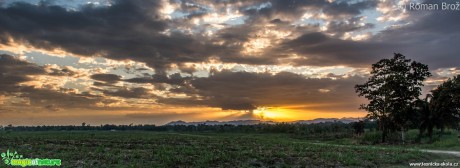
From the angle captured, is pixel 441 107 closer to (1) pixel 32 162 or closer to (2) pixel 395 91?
(2) pixel 395 91

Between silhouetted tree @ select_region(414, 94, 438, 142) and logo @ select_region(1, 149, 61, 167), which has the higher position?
silhouetted tree @ select_region(414, 94, 438, 142)

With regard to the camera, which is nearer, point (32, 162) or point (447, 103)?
point (32, 162)

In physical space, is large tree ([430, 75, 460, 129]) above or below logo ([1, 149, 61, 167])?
above

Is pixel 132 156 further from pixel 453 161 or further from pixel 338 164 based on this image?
pixel 453 161

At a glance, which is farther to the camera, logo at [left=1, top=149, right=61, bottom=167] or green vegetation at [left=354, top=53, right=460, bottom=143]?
green vegetation at [left=354, top=53, right=460, bottom=143]

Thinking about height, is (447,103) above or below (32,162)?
above

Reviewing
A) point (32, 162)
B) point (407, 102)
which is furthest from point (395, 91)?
point (32, 162)

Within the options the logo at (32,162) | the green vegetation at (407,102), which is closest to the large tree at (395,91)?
the green vegetation at (407,102)

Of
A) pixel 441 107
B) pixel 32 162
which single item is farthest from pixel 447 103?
pixel 32 162

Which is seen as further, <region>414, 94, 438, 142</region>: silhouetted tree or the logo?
<region>414, 94, 438, 142</region>: silhouetted tree

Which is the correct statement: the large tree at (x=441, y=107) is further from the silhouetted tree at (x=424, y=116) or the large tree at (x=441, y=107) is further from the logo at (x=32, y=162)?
the logo at (x=32, y=162)

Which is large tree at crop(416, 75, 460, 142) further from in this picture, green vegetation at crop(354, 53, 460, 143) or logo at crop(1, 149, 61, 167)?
logo at crop(1, 149, 61, 167)

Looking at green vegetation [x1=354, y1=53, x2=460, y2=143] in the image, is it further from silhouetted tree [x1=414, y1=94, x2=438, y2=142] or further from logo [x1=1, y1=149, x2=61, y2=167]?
logo [x1=1, y1=149, x2=61, y2=167]

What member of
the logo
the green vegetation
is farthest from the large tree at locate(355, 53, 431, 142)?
the logo
